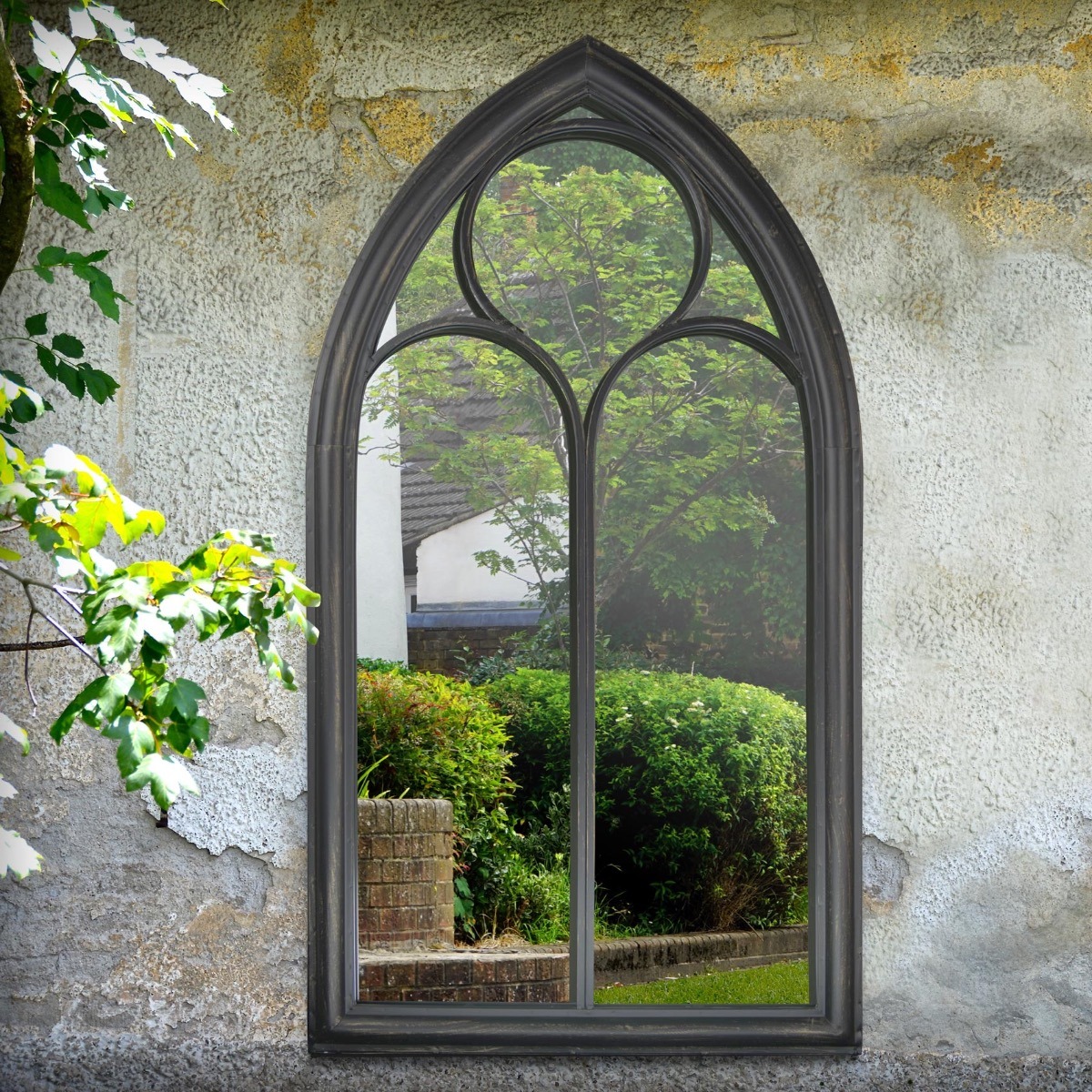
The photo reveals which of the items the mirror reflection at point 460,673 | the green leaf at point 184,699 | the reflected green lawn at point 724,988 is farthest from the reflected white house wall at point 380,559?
the green leaf at point 184,699

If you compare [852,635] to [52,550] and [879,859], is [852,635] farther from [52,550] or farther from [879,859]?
[52,550]

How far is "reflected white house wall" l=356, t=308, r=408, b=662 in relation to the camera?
8.55 m

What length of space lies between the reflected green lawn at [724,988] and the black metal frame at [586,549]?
3447mm

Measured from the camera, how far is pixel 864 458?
3006mm

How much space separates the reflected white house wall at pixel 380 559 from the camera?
28.0 ft

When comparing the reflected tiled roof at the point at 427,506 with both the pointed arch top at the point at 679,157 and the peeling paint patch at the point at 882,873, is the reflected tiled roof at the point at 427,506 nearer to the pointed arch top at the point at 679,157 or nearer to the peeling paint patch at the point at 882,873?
the pointed arch top at the point at 679,157

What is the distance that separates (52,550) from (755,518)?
27.1 feet

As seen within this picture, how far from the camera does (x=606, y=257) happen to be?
9.09m

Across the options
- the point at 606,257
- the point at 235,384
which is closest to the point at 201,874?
the point at 235,384

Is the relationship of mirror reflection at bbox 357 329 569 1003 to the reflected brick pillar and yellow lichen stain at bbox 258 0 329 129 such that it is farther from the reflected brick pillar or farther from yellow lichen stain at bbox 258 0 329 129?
yellow lichen stain at bbox 258 0 329 129

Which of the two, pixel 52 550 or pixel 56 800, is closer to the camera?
pixel 52 550

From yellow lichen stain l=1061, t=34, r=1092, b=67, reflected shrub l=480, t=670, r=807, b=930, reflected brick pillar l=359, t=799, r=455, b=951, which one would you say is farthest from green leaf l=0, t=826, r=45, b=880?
reflected shrub l=480, t=670, r=807, b=930

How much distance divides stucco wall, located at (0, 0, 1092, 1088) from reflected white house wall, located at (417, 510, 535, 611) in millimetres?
6346

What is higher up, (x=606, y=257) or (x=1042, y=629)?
(x=606, y=257)
